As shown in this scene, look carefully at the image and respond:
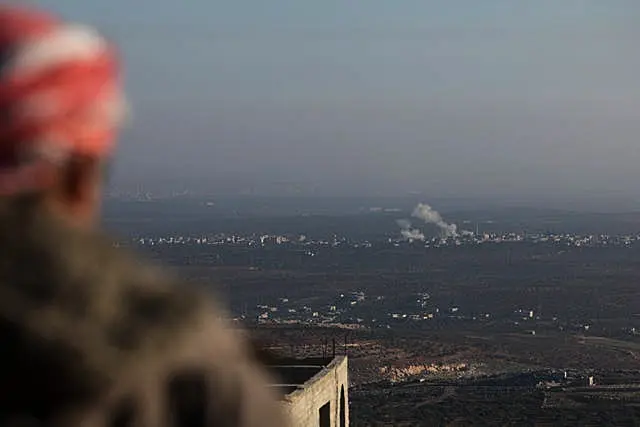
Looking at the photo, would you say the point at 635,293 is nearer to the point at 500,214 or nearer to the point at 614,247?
the point at 614,247

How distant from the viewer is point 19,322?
5.29 feet

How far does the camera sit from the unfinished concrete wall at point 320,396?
11695mm

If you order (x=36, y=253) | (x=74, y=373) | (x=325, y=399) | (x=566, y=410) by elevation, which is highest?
(x=36, y=253)

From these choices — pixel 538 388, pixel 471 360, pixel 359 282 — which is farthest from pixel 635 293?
pixel 538 388

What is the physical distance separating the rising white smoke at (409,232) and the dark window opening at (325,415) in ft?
415

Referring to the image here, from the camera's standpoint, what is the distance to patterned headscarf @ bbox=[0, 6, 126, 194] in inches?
67.7

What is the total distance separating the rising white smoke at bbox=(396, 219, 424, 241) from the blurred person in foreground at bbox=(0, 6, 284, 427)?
453ft

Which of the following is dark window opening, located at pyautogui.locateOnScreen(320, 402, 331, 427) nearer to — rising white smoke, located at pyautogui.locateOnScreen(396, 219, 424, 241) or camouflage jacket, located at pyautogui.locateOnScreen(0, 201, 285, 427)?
Result: camouflage jacket, located at pyautogui.locateOnScreen(0, 201, 285, 427)

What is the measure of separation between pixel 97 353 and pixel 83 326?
0.04 m

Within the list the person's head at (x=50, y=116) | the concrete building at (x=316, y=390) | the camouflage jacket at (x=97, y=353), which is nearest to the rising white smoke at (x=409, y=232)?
the concrete building at (x=316, y=390)

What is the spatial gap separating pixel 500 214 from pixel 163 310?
197610mm

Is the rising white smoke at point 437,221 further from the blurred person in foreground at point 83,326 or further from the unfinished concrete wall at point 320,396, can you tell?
the blurred person in foreground at point 83,326

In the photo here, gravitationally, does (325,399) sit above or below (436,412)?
above

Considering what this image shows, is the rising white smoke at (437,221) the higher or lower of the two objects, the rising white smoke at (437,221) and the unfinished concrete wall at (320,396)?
the higher
